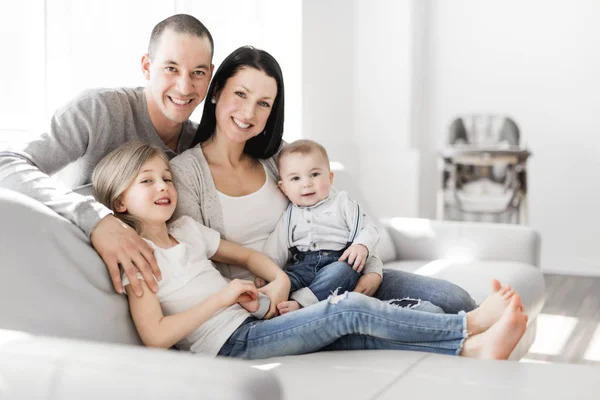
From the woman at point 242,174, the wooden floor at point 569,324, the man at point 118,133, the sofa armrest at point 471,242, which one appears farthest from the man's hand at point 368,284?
the wooden floor at point 569,324

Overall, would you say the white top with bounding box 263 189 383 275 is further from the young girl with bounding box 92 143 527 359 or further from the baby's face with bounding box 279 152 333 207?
the young girl with bounding box 92 143 527 359

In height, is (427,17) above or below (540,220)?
above

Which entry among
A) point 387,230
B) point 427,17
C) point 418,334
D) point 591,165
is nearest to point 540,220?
point 591,165

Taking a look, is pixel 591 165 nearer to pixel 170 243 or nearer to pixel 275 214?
pixel 275 214

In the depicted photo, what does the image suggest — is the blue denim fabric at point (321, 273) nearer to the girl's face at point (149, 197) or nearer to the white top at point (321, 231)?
the white top at point (321, 231)

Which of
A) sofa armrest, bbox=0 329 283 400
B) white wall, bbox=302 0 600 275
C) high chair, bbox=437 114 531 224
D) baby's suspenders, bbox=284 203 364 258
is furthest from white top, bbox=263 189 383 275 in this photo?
white wall, bbox=302 0 600 275

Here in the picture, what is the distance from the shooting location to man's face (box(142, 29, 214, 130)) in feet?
7.20

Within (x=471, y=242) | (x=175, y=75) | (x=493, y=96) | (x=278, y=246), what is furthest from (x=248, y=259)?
(x=493, y=96)

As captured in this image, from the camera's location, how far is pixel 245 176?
228 centimetres

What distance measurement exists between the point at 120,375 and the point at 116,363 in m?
0.03

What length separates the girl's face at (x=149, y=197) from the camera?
6.20ft

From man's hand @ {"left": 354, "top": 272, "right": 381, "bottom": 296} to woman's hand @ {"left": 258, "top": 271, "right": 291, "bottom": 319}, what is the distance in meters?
0.25

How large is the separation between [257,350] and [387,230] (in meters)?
1.45

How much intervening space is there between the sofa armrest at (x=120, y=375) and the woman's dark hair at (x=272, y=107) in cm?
113
